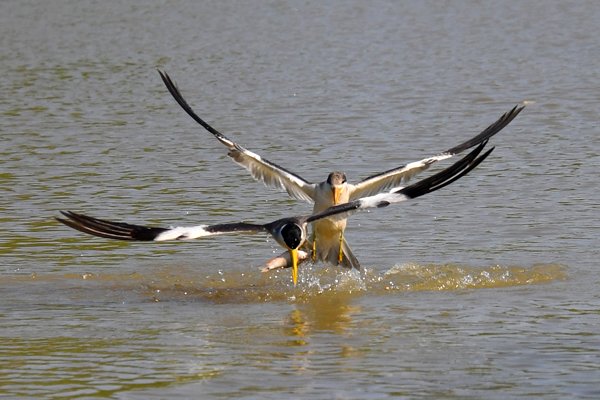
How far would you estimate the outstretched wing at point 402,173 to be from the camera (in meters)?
12.3

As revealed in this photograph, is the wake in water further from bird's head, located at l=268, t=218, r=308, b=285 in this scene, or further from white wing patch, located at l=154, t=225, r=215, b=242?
white wing patch, located at l=154, t=225, r=215, b=242

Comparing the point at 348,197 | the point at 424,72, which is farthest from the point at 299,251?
the point at 424,72

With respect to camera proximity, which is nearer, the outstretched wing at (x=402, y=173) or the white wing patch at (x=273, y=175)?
the outstretched wing at (x=402, y=173)

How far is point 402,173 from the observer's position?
12.6m

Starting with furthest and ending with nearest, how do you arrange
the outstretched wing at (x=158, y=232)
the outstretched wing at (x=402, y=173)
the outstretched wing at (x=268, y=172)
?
the outstretched wing at (x=268, y=172)
the outstretched wing at (x=402, y=173)
the outstretched wing at (x=158, y=232)

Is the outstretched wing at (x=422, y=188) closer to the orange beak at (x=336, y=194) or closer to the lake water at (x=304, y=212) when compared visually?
the lake water at (x=304, y=212)

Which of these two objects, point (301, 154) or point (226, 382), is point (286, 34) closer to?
point (301, 154)

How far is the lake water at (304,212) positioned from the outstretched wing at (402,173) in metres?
0.64

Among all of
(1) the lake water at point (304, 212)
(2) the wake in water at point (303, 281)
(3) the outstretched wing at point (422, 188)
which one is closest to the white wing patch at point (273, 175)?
(1) the lake water at point (304, 212)

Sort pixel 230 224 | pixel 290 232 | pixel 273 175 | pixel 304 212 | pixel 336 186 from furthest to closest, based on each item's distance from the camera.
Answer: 1. pixel 304 212
2. pixel 273 175
3. pixel 336 186
4. pixel 290 232
5. pixel 230 224

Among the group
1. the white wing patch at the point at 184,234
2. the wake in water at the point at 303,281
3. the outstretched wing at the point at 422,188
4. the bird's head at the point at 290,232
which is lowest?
the wake in water at the point at 303,281

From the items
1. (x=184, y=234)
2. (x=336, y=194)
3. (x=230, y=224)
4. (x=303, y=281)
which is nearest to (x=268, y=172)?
(x=336, y=194)

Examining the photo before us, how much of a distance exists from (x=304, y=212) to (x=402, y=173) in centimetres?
252

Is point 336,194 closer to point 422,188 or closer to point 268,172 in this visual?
point 268,172
